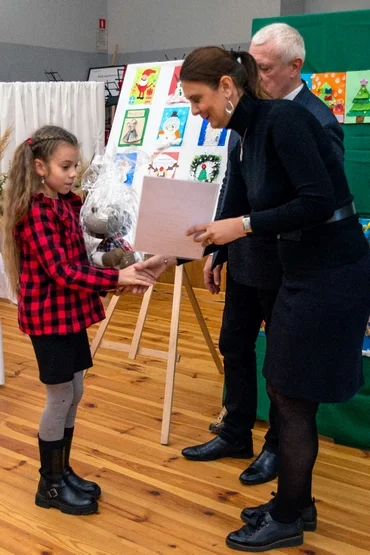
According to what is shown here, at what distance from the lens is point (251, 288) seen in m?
2.39

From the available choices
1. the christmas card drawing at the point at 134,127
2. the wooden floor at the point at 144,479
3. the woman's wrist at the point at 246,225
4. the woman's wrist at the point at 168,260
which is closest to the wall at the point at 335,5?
the christmas card drawing at the point at 134,127

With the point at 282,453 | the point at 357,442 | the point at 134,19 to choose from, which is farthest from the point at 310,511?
the point at 134,19

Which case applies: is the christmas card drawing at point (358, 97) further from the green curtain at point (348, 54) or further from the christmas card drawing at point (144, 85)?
the christmas card drawing at point (144, 85)

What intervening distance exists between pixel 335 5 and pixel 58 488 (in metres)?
5.73

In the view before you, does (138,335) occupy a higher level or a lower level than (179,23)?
lower

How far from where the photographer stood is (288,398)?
177 centimetres

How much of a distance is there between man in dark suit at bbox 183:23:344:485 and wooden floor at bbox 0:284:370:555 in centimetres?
9

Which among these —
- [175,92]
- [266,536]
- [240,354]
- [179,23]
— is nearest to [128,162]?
[175,92]

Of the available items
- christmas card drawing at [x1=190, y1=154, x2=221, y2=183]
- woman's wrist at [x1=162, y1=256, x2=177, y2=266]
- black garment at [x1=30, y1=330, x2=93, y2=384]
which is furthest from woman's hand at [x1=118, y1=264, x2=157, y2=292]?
christmas card drawing at [x1=190, y1=154, x2=221, y2=183]

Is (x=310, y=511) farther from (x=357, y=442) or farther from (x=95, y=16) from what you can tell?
(x=95, y=16)

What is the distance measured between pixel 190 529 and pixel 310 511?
0.36 m

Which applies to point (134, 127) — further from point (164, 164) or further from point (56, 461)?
point (56, 461)

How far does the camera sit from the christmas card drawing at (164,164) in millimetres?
2910

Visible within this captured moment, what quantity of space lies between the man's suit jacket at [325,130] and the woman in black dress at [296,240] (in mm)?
317
